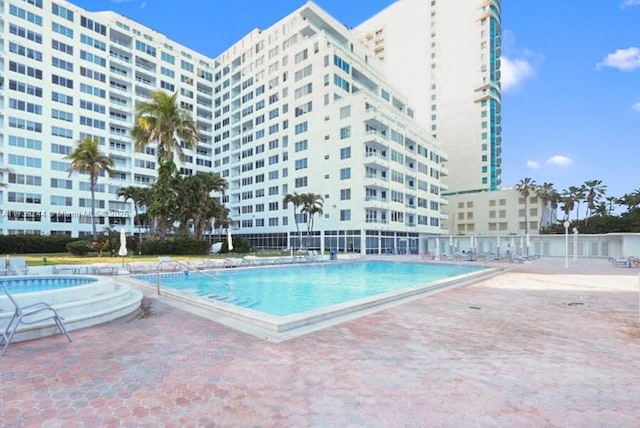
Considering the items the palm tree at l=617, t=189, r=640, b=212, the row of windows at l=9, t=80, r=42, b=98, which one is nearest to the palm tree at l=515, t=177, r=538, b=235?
the palm tree at l=617, t=189, r=640, b=212

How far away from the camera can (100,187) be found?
5169cm

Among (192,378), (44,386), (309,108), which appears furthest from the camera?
(309,108)

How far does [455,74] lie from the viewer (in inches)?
3083

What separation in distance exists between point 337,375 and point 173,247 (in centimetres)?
2834

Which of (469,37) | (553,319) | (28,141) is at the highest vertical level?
(469,37)

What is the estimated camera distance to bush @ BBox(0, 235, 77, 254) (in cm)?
3189

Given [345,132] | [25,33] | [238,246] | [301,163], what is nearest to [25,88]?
[25,33]

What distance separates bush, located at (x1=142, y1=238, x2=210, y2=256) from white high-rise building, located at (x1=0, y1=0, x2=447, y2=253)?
15067 mm

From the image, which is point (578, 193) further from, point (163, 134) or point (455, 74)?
point (163, 134)

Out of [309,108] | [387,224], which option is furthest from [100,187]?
[387,224]

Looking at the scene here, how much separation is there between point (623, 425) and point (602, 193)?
77.2m

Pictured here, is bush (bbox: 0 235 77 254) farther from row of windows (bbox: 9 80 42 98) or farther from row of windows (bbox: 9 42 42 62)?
row of windows (bbox: 9 42 42 62)

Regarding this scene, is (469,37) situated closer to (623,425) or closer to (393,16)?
(393,16)

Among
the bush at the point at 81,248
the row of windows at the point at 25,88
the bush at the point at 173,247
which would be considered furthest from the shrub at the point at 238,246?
the row of windows at the point at 25,88
